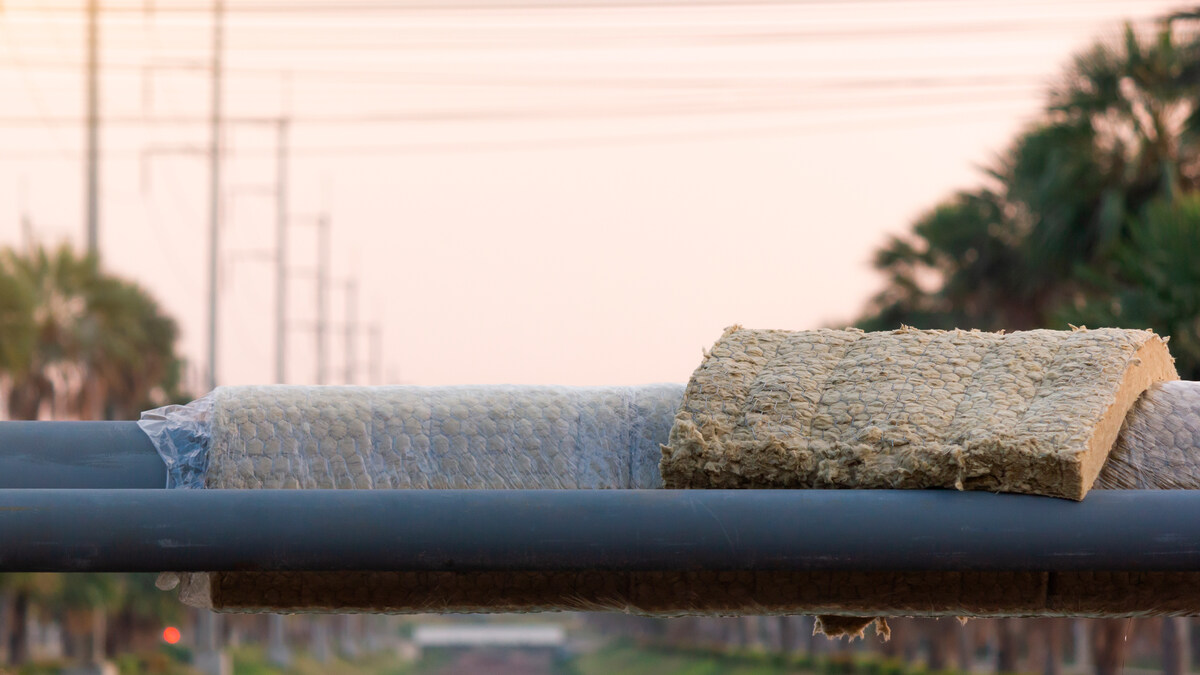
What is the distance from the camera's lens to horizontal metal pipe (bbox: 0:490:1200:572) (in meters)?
2.30

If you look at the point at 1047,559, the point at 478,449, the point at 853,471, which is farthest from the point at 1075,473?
the point at 478,449

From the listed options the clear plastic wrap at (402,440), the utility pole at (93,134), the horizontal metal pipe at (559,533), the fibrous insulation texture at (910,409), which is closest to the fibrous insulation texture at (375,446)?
the clear plastic wrap at (402,440)

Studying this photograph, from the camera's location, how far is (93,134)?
26.7 metres

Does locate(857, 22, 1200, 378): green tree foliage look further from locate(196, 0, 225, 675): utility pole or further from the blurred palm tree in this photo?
locate(196, 0, 225, 675): utility pole

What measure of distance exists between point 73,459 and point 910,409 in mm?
1537

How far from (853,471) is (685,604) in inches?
16.7

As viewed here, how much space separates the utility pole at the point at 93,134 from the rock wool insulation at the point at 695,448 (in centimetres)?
2488

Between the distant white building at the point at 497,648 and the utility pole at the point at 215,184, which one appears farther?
the distant white building at the point at 497,648

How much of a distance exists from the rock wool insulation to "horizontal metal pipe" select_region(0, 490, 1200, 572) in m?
0.22

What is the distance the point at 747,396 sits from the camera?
106 inches

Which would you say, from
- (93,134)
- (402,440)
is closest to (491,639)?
(93,134)

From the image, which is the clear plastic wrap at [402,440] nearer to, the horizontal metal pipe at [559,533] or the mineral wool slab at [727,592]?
the mineral wool slab at [727,592]

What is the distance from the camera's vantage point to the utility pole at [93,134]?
26.0 m

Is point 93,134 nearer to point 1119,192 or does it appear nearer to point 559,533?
point 1119,192
